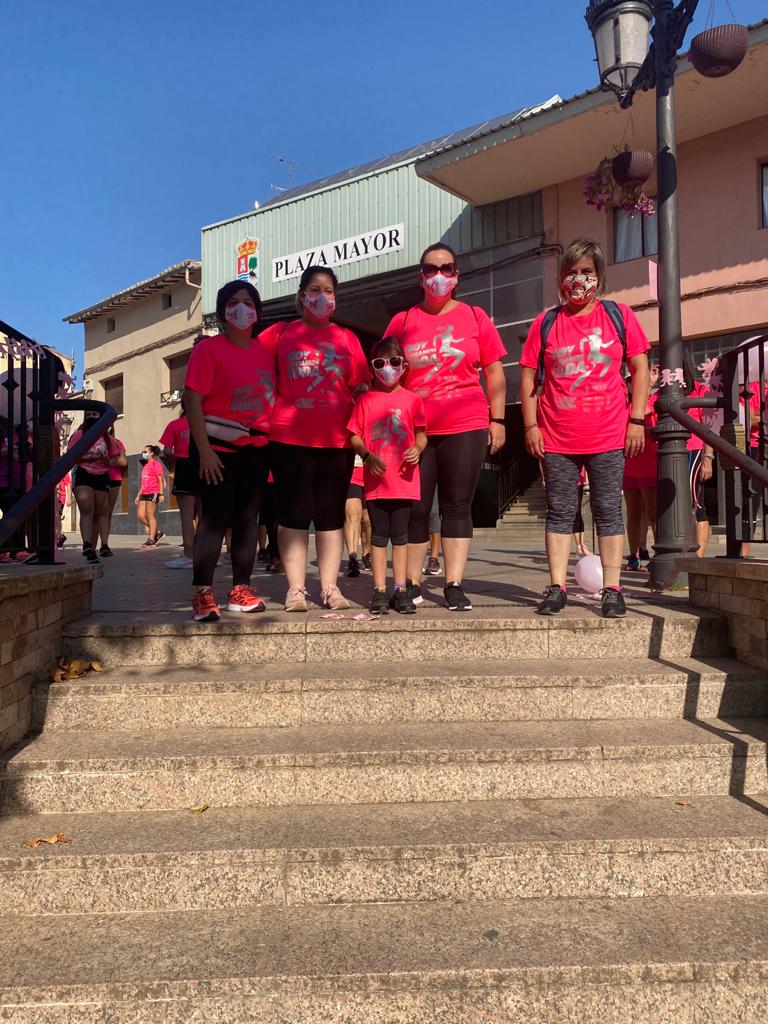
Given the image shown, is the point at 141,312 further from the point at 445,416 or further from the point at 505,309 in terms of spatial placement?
the point at 445,416

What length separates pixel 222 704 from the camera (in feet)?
10.5

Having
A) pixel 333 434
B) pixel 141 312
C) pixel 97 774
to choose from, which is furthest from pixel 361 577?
pixel 141 312

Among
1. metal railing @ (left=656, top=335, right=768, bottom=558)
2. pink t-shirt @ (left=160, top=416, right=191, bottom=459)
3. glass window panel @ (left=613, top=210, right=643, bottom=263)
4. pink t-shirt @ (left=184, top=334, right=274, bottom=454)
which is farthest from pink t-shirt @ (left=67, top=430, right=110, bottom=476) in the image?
glass window panel @ (left=613, top=210, right=643, bottom=263)

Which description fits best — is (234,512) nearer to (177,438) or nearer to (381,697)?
(381,697)

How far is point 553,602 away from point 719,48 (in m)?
4.71

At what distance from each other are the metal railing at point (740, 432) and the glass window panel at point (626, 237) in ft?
36.8

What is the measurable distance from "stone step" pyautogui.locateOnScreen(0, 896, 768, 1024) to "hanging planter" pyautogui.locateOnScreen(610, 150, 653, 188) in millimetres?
6342

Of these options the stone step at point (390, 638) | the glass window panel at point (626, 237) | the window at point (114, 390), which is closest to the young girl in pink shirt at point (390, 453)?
the stone step at point (390, 638)

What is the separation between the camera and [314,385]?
4.16 m

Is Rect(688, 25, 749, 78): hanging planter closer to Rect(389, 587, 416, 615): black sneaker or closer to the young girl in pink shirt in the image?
the young girl in pink shirt

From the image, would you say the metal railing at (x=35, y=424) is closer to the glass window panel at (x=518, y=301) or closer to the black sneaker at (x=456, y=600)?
the black sneaker at (x=456, y=600)

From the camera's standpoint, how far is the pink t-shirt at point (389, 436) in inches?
163

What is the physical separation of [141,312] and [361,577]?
917 inches

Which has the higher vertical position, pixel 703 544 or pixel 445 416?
pixel 445 416
